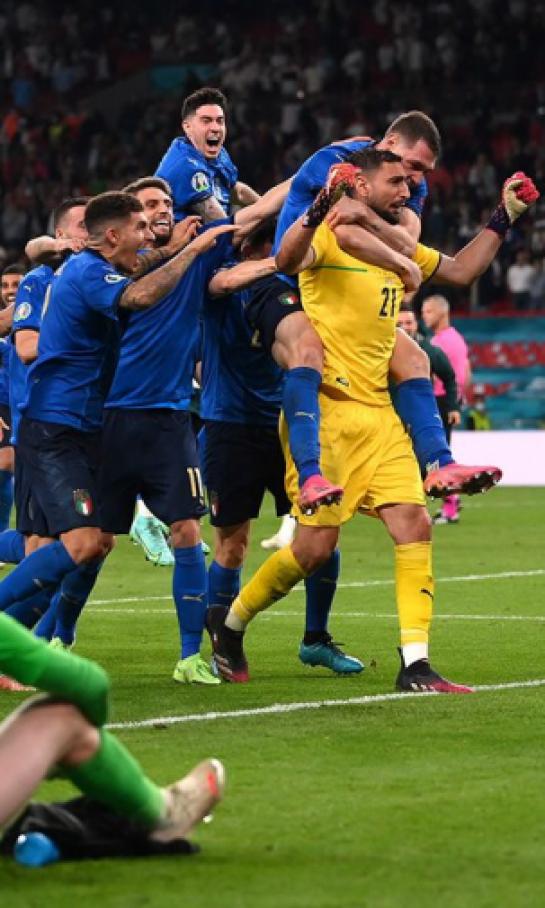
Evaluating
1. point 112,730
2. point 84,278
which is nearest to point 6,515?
point 84,278

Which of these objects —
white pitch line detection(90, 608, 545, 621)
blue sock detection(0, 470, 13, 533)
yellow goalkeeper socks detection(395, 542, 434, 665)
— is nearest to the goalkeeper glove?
yellow goalkeeper socks detection(395, 542, 434, 665)

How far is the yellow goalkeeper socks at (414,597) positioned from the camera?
27.1 feet

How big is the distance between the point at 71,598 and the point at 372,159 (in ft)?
8.21

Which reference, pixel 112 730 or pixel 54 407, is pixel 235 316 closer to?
pixel 54 407

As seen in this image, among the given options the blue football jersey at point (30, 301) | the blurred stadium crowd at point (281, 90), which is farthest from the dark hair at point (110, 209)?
the blurred stadium crowd at point (281, 90)

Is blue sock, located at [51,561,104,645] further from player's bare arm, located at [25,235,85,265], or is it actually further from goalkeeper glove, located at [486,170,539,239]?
goalkeeper glove, located at [486,170,539,239]

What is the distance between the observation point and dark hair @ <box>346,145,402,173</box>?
28.0ft

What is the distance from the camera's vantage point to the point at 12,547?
11.1 metres

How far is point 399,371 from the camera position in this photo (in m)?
8.88

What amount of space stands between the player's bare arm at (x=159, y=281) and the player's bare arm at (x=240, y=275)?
21.2 inches

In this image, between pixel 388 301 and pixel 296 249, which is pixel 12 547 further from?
pixel 296 249

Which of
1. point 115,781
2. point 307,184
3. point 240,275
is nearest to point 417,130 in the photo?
point 307,184

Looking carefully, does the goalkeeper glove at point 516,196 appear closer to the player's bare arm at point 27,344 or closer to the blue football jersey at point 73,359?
the blue football jersey at point 73,359

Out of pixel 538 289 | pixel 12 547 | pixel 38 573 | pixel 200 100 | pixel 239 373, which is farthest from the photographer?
pixel 538 289
